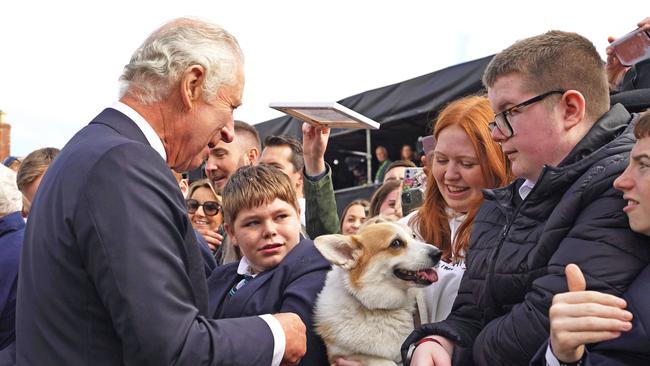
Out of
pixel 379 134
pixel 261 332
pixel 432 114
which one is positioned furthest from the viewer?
pixel 379 134

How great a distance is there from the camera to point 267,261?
339 centimetres

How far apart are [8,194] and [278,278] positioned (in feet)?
7.73

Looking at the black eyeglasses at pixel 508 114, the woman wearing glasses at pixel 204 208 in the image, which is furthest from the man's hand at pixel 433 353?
the woman wearing glasses at pixel 204 208

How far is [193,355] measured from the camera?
6.29 feet

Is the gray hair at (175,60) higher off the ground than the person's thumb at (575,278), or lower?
higher

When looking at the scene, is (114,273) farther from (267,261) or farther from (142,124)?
(267,261)

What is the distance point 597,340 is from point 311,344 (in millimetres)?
1771

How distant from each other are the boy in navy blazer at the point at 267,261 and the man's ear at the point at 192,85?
119 centimetres

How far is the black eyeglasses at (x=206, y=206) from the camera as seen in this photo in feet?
17.3

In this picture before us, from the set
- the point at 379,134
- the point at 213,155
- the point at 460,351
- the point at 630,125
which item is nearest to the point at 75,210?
the point at 460,351

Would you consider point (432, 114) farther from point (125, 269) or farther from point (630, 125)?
point (125, 269)

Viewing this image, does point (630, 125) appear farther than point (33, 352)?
Yes

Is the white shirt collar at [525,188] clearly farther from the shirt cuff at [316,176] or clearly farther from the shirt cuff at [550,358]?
the shirt cuff at [316,176]

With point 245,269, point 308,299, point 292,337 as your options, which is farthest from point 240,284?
point 292,337
